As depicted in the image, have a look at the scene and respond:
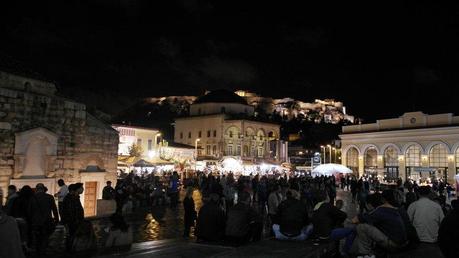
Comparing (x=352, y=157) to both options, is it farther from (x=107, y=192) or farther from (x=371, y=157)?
(x=107, y=192)

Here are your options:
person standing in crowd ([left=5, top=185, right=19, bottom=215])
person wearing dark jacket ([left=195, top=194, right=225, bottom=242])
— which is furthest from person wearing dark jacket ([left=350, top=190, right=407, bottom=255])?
person standing in crowd ([left=5, top=185, right=19, bottom=215])

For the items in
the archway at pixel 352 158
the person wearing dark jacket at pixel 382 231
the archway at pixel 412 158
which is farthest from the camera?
the archway at pixel 352 158

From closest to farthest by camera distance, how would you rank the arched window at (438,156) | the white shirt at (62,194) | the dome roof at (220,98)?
1. the white shirt at (62,194)
2. the arched window at (438,156)
3. the dome roof at (220,98)

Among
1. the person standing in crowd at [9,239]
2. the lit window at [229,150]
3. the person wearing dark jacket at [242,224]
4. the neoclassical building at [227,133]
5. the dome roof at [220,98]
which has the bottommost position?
the person wearing dark jacket at [242,224]

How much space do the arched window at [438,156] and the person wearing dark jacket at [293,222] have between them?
3674 cm

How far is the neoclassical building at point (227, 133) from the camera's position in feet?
190

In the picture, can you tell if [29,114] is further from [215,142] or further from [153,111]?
[153,111]

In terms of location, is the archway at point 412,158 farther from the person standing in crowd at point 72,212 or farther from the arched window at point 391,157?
the person standing in crowd at point 72,212

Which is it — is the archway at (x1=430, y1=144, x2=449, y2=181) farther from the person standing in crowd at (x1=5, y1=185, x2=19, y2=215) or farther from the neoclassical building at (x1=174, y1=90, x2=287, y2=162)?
the person standing in crowd at (x1=5, y1=185, x2=19, y2=215)

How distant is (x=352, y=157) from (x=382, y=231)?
43.5 meters

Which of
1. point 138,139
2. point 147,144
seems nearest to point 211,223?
point 138,139

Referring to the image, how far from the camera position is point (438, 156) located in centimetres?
4038

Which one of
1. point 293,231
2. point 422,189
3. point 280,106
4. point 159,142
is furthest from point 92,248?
point 280,106

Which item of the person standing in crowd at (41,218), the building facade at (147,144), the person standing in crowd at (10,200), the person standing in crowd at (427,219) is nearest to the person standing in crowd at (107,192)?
the person standing in crowd at (10,200)
